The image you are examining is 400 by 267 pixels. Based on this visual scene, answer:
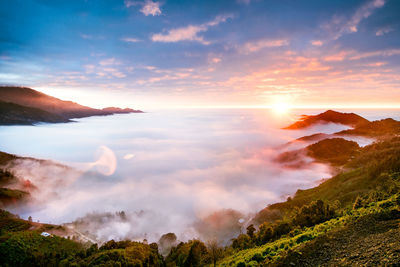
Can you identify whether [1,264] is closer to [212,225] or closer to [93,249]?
[93,249]

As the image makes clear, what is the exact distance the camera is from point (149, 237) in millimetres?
170750

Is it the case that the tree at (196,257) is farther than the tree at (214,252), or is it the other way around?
the tree at (196,257)

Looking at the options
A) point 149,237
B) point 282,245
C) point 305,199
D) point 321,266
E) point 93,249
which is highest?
point 321,266

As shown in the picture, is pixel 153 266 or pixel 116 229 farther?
pixel 116 229

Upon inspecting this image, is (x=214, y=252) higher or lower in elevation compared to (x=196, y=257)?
higher

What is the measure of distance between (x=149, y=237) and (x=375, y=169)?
16939cm

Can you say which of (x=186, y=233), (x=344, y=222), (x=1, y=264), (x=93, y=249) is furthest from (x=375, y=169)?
(x=186, y=233)

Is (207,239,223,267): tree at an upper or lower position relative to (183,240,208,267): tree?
upper

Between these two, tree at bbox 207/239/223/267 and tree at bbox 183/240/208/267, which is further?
tree at bbox 183/240/208/267

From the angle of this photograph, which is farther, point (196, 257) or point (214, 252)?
point (196, 257)

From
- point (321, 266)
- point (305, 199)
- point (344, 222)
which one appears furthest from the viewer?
point (305, 199)

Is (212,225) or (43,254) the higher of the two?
(43,254)

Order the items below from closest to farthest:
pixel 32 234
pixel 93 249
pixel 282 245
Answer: pixel 282 245 < pixel 93 249 < pixel 32 234

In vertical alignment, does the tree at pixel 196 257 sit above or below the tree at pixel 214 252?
below
